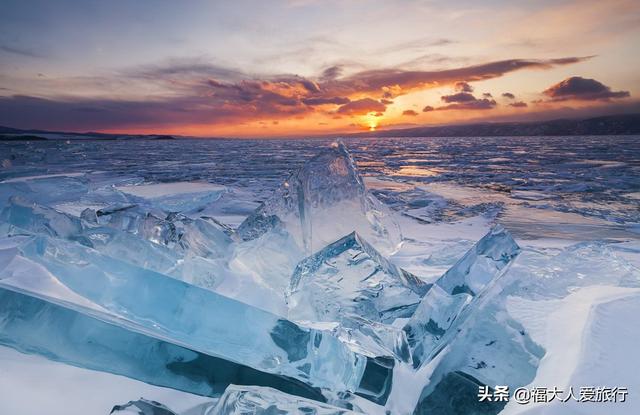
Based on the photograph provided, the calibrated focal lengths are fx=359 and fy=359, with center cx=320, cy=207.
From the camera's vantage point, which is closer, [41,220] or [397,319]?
[397,319]

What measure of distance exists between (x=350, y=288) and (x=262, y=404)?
2.30 ft

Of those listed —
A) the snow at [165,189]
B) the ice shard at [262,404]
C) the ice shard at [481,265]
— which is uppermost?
the snow at [165,189]

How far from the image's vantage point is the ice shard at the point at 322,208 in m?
2.24

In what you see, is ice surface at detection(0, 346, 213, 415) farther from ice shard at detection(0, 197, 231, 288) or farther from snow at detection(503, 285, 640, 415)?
snow at detection(503, 285, 640, 415)

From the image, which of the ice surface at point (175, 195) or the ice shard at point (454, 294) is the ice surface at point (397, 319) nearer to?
the ice shard at point (454, 294)

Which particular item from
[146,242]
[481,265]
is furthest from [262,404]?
[146,242]

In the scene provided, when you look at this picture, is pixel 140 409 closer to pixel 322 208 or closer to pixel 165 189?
pixel 322 208

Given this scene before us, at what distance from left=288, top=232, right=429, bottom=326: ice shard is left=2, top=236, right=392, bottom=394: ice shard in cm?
34

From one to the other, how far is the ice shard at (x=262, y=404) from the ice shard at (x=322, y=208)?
→ 1317 millimetres

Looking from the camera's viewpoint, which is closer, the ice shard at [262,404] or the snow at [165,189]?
the ice shard at [262,404]

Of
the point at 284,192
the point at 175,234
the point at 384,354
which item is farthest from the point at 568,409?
the point at 175,234

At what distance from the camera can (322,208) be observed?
233 centimetres

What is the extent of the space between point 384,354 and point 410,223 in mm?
2771

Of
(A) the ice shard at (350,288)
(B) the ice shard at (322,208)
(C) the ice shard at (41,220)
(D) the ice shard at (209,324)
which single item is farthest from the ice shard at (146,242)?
(A) the ice shard at (350,288)
